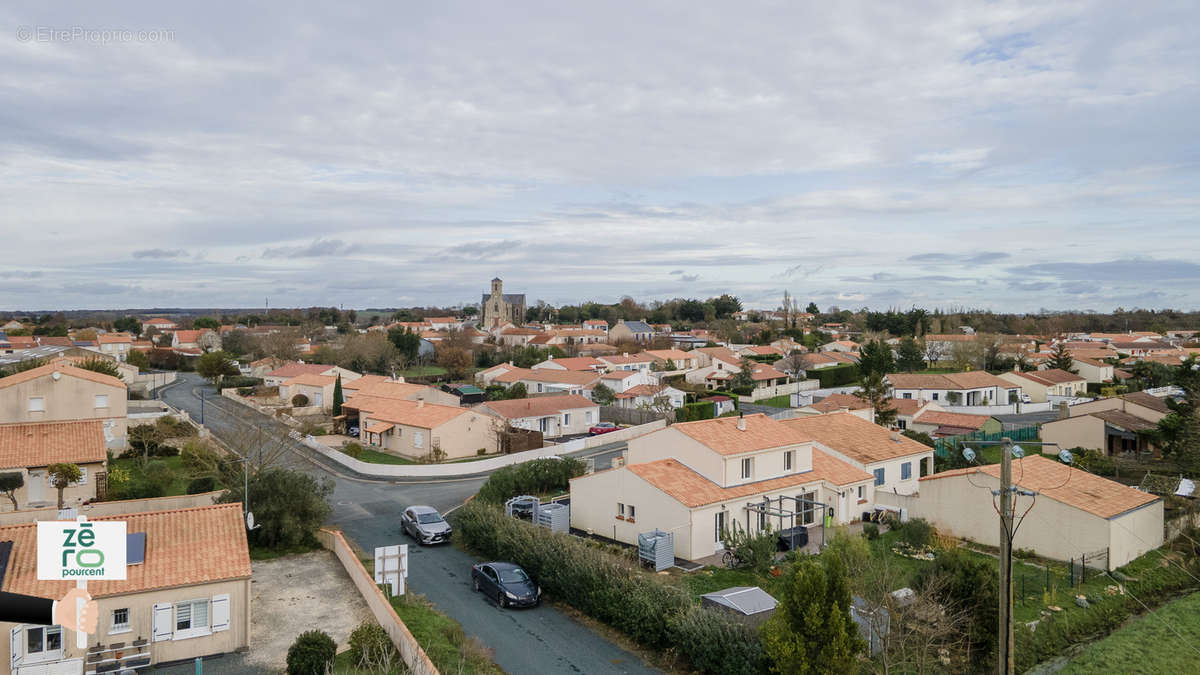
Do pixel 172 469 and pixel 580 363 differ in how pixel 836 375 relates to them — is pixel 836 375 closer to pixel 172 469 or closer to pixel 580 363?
pixel 580 363

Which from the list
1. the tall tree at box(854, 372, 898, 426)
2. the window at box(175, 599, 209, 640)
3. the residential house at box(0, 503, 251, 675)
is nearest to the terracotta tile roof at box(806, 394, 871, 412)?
the tall tree at box(854, 372, 898, 426)

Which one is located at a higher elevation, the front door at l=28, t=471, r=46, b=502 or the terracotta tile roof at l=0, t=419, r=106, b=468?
the terracotta tile roof at l=0, t=419, r=106, b=468

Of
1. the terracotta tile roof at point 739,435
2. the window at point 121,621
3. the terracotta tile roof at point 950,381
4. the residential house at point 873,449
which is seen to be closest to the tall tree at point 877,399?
the terracotta tile roof at point 950,381

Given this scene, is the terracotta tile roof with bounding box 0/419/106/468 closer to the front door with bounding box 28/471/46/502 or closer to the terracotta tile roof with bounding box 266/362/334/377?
the front door with bounding box 28/471/46/502

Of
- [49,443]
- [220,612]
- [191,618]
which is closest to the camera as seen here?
[191,618]

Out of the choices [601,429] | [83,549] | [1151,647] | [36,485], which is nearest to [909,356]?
[601,429]

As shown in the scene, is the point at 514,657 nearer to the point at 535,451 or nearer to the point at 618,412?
the point at 535,451
